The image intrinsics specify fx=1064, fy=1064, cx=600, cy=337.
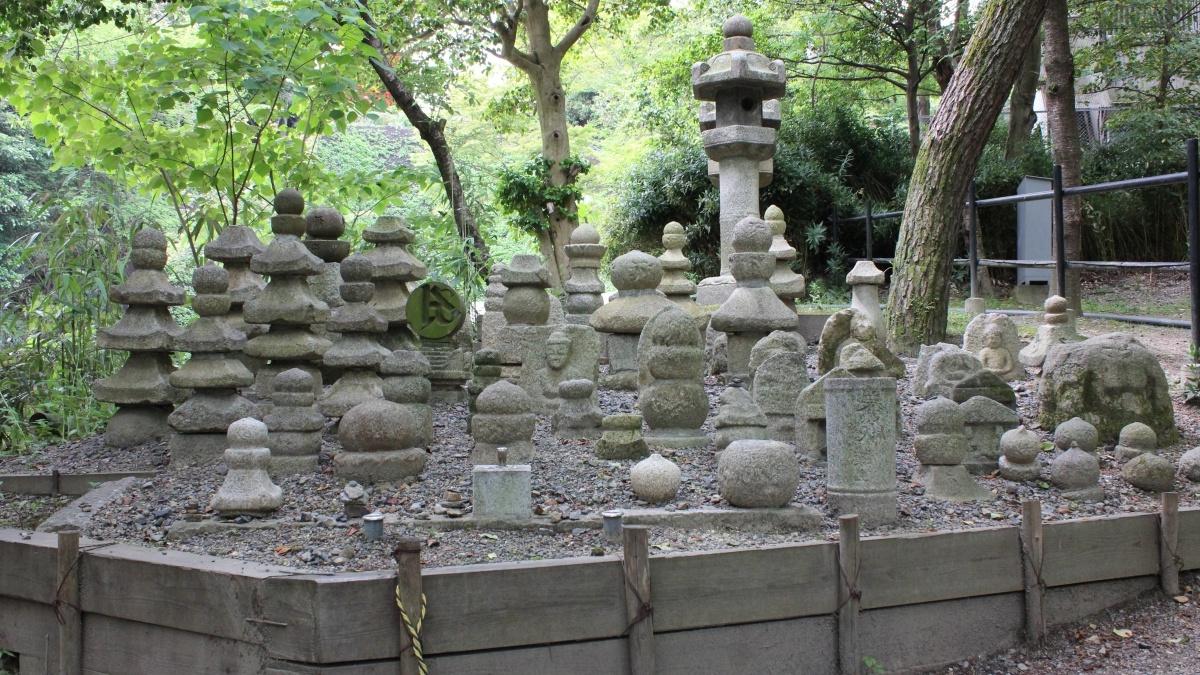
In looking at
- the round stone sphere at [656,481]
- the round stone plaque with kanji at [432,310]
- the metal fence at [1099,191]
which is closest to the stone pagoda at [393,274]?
the round stone plaque with kanji at [432,310]

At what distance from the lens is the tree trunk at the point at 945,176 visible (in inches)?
327

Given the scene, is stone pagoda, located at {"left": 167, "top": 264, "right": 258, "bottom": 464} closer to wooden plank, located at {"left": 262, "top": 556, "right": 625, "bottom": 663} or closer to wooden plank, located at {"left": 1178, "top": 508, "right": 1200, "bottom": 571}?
wooden plank, located at {"left": 262, "top": 556, "right": 625, "bottom": 663}

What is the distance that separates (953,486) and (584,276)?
3.87m

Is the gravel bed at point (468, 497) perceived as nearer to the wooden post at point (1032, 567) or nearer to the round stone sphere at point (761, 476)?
the round stone sphere at point (761, 476)

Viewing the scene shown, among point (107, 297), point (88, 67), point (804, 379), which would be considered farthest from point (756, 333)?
point (88, 67)

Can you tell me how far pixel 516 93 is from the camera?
54.7ft

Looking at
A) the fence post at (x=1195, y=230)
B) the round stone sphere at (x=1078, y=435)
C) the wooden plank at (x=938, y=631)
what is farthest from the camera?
the fence post at (x=1195, y=230)

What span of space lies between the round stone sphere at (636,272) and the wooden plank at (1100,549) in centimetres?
350

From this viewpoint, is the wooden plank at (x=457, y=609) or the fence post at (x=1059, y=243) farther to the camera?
the fence post at (x=1059, y=243)

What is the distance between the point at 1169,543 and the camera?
4.96m

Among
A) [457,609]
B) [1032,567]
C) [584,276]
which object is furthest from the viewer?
A: [584,276]

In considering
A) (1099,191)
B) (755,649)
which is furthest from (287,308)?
(1099,191)

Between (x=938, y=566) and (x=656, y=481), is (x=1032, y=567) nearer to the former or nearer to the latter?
(x=938, y=566)

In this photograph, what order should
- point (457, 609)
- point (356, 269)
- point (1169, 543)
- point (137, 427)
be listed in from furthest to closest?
point (137, 427)
point (356, 269)
point (1169, 543)
point (457, 609)
